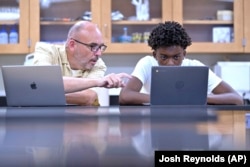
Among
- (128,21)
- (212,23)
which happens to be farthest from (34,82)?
(212,23)

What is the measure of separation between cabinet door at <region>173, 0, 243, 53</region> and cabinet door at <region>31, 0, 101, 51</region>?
655 millimetres

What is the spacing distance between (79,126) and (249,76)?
2361 millimetres

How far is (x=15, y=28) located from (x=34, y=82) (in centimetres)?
182

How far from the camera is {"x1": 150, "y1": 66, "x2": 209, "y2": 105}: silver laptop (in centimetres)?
133

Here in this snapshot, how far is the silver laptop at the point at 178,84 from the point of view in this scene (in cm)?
133

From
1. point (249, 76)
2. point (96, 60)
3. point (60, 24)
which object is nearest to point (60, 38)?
point (60, 24)

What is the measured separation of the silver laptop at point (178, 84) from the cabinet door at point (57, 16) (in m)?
1.72

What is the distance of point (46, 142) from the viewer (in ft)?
2.08

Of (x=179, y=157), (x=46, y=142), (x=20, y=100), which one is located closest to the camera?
(x=179, y=157)

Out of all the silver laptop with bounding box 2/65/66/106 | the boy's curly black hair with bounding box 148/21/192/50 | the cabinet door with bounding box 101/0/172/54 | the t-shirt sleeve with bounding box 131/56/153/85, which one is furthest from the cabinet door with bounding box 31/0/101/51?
the silver laptop with bounding box 2/65/66/106

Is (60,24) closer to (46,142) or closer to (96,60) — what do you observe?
(96,60)

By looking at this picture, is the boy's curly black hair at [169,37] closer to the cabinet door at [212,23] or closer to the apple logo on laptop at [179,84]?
the apple logo on laptop at [179,84]

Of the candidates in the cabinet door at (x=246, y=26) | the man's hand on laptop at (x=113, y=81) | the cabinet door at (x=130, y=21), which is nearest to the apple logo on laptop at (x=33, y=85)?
the man's hand on laptop at (x=113, y=81)

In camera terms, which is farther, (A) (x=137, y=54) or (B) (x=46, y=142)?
(A) (x=137, y=54)
